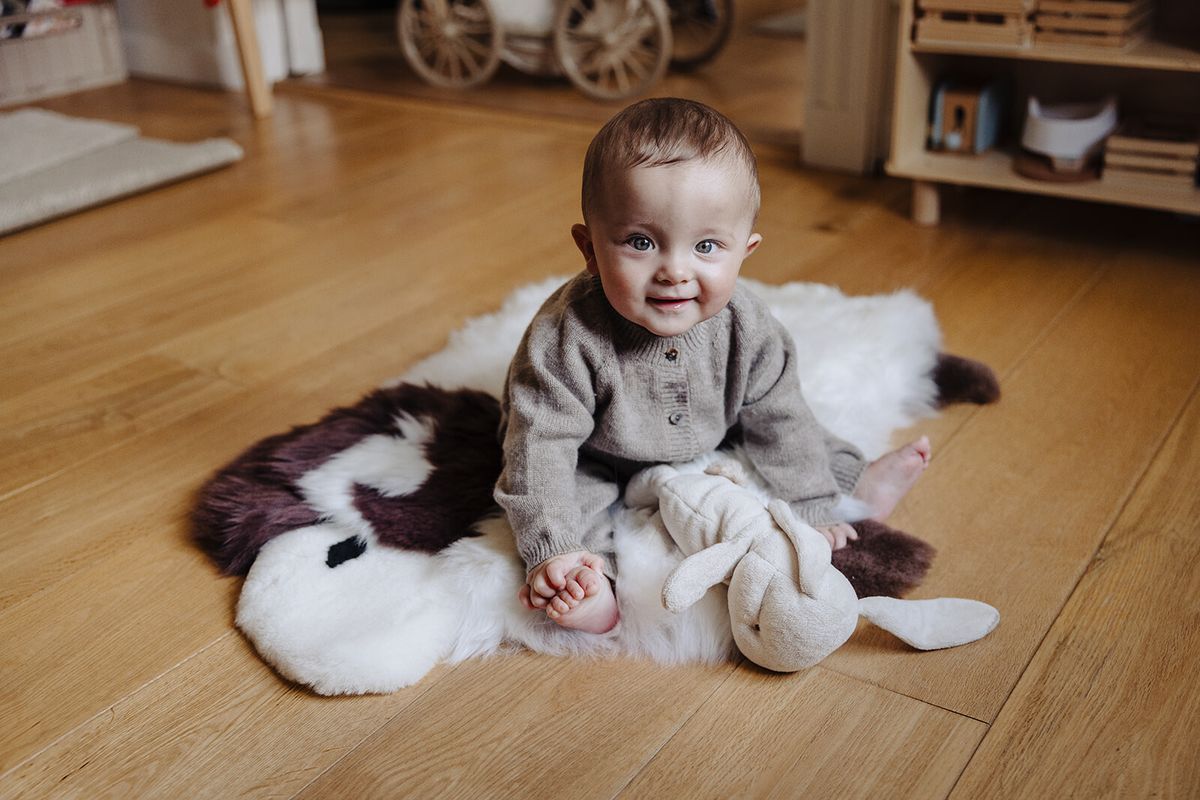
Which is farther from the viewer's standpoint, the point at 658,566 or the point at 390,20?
the point at 390,20

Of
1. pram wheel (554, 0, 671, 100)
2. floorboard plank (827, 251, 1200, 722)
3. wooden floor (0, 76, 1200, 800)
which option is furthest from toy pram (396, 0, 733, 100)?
floorboard plank (827, 251, 1200, 722)

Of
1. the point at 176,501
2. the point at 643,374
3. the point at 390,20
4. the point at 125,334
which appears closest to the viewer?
the point at 643,374

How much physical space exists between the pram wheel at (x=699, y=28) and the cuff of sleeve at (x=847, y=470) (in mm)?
2322

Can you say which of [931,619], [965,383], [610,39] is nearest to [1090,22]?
[965,383]

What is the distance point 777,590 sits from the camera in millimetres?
964

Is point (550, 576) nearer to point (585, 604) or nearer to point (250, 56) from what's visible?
point (585, 604)

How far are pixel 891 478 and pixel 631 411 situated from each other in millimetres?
316

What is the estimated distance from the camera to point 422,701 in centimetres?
98

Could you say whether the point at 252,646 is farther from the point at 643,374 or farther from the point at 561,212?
the point at 561,212

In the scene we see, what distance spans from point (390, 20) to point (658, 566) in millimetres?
3649

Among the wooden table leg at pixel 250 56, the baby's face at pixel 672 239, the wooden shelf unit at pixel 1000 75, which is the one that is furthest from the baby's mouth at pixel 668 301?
the wooden table leg at pixel 250 56

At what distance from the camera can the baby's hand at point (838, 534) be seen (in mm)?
1118

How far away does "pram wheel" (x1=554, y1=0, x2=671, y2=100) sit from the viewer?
9.62 feet

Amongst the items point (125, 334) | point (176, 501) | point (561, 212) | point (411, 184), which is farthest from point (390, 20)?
point (176, 501)
